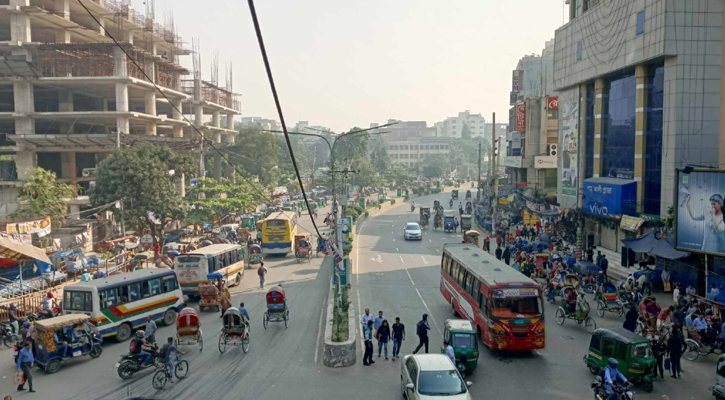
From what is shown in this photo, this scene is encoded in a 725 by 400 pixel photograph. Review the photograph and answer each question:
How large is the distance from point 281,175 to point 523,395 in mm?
78395

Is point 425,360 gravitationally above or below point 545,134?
below

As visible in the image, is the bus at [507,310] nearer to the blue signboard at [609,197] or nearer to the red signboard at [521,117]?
the blue signboard at [609,197]

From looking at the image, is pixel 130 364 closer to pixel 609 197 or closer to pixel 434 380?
pixel 434 380

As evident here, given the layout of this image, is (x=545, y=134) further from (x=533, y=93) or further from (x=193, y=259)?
(x=193, y=259)

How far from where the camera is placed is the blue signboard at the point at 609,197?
32156mm

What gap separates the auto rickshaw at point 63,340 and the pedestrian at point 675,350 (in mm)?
16309

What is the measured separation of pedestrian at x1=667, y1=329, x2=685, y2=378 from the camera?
1504cm

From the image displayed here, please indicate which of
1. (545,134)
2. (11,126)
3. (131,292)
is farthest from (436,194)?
(131,292)

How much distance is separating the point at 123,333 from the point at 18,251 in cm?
542

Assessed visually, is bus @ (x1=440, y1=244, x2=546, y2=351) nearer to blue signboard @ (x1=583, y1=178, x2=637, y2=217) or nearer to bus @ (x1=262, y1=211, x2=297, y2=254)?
blue signboard @ (x1=583, y1=178, x2=637, y2=217)

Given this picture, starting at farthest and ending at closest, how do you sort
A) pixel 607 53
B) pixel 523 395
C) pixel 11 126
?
1. pixel 11 126
2. pixel 607 53
3. pixel 523 395

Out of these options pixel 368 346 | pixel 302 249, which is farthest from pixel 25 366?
pixel 302 249

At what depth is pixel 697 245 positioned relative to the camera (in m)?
21.9

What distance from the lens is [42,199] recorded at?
1524 inches
